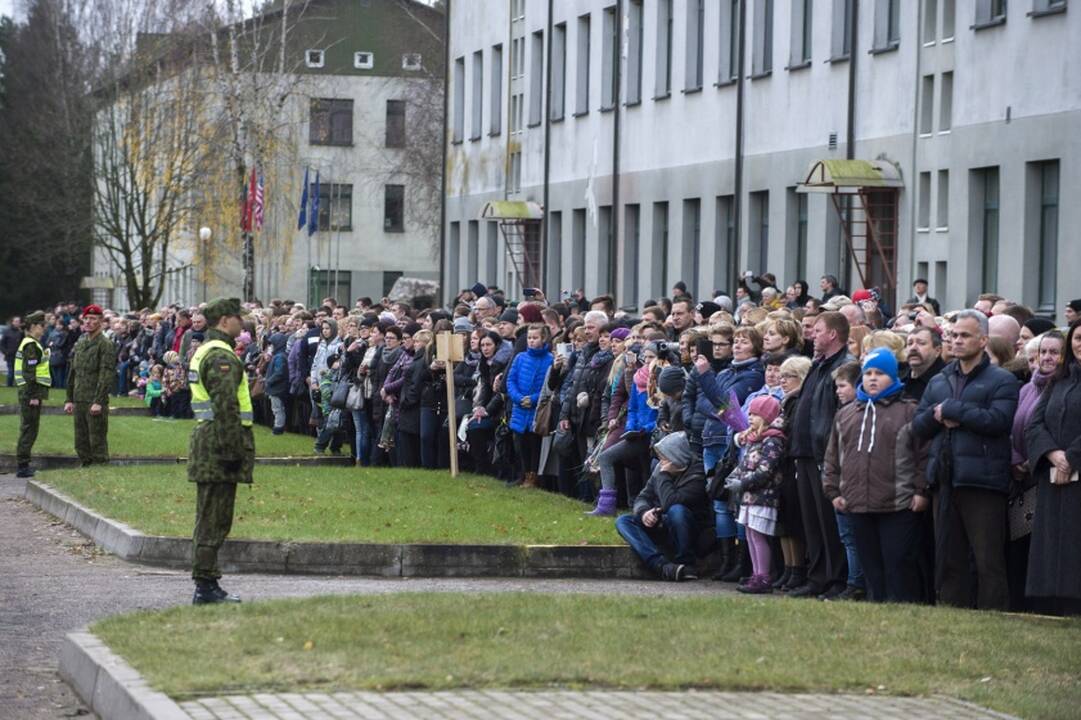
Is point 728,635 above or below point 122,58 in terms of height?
below

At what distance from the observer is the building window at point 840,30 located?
3406 cm

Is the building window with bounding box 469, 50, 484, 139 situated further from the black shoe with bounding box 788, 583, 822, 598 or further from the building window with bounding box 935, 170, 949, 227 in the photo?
the black shoe with bounding box 788, 583, 822, 598

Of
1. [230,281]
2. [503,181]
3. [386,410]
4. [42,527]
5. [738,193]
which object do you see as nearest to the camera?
[42,527]

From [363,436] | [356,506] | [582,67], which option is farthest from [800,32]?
[356,506]

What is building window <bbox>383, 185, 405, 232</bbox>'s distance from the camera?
301 feet

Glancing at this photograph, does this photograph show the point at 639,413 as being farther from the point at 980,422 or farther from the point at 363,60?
the point at 363,60

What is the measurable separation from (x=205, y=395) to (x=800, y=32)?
2372cm

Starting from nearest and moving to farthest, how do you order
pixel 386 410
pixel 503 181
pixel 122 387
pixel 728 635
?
pixel 728 635, pixel 386 410, pixel 122 387, pixel 503 181

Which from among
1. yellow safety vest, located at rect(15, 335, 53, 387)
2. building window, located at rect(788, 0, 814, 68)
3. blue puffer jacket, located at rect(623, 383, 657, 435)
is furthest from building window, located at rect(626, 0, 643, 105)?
blue puffer jacket, located at rect(623, 383, 657, 435)

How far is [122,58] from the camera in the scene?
78.1 metres

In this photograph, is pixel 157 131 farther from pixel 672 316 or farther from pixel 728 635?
pixel 728 635

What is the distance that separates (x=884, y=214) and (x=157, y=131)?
47.7 metres

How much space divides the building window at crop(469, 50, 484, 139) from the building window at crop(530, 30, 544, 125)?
15.8 feet

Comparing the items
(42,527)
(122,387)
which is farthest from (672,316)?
(122,387)
